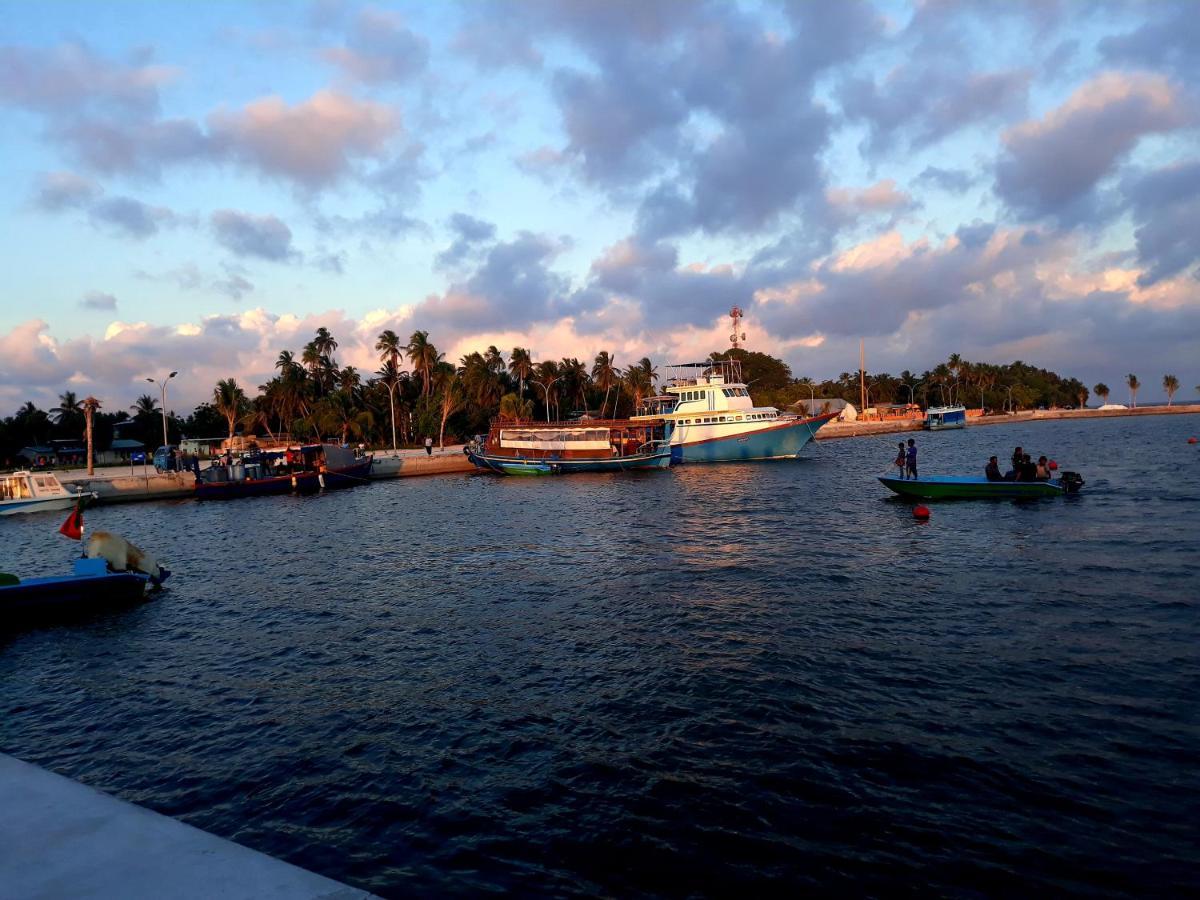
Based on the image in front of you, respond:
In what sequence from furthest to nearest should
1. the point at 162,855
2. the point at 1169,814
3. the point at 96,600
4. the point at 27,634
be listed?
the point at 96,600 → the point at 27,634 → the point at 1169,814 → the point at 162,855

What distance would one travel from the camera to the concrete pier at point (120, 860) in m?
4.98

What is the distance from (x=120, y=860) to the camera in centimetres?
553

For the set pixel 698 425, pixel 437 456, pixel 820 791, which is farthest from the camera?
pixel 437 456

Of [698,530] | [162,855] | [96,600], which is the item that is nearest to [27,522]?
[96,600]

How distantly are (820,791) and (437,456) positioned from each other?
6616cm

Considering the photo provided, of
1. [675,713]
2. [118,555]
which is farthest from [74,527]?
[675,713]

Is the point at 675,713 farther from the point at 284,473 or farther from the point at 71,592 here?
the point at 284,473

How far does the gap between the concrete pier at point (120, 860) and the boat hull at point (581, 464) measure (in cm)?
5662

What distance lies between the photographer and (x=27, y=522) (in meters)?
42.1

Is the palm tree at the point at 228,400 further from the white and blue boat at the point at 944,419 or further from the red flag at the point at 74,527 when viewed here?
the white and blue boat at the point at 944,419

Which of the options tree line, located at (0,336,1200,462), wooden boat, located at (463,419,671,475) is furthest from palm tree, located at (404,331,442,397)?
wooden boat, located at (463,419,671,475)

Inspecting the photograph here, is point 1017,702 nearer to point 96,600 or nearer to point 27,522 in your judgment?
point 96,600

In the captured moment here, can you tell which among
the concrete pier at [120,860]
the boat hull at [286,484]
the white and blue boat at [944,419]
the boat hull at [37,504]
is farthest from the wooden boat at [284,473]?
the white and blue boat at [944,419]

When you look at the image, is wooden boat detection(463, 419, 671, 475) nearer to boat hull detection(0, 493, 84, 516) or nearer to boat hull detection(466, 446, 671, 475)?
boat hull detection(466, 446, 671, 475)
